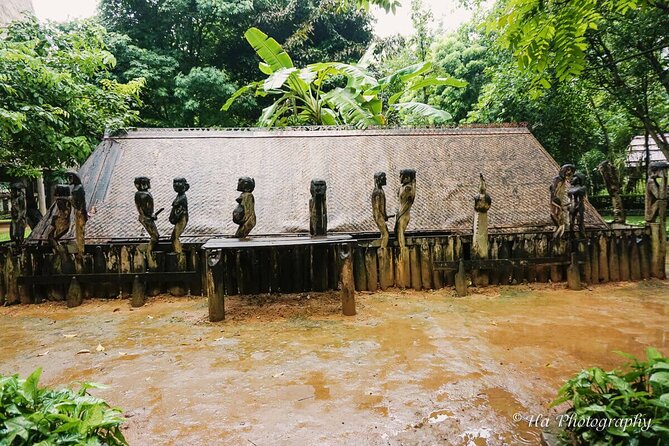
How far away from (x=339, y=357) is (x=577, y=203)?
15.4 ft

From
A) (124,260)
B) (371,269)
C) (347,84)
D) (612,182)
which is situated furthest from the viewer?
(347,84)

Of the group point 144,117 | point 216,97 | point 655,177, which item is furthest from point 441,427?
point 144,117

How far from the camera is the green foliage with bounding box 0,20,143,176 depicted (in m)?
6.40

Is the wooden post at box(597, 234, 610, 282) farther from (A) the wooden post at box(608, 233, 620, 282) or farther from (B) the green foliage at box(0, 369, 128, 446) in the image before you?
(B) the green foliage at box(0, 369, 128, 446)

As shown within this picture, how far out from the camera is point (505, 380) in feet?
11.4

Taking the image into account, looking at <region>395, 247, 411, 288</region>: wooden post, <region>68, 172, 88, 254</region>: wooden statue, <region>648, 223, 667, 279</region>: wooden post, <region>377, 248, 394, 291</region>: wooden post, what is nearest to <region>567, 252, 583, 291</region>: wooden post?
<region>648, 223, 667, 279</region>: wooden post

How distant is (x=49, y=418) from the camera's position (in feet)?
5.96

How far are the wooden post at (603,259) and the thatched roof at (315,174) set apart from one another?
647 millimetres

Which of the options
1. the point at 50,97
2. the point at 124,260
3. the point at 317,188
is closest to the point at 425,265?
the point at 317,188

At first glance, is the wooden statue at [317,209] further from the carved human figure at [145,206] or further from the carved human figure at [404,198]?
the carved human figure at [145,206]

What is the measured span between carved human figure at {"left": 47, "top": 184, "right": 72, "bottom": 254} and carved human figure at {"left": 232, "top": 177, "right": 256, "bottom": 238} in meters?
2.42

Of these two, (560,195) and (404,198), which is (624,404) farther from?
(560,195)

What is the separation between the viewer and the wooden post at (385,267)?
6430 millimetres

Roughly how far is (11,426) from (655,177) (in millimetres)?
8175
